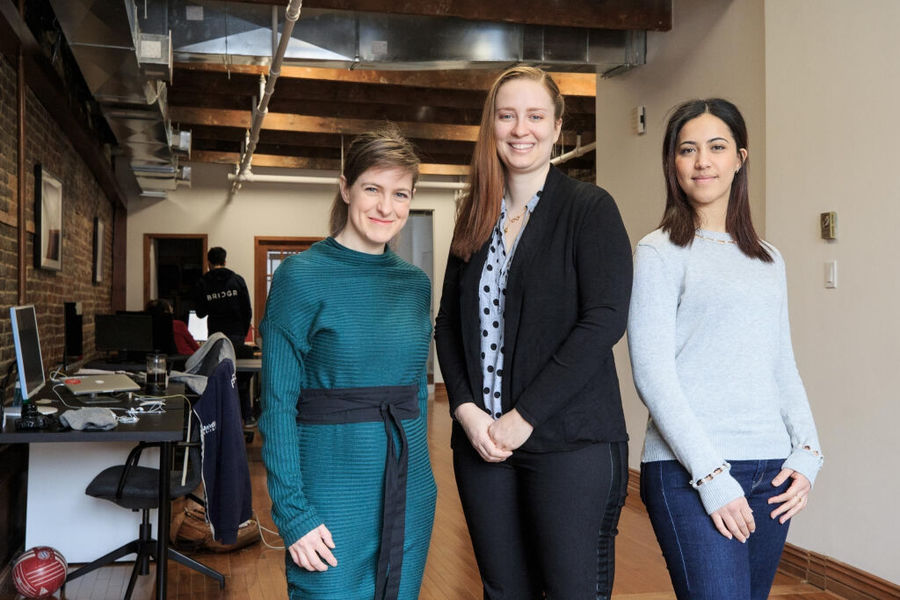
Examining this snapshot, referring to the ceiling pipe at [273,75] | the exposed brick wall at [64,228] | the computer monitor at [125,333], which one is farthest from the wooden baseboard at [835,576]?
the computer monitor at [125,333]

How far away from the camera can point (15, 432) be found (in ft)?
9.85

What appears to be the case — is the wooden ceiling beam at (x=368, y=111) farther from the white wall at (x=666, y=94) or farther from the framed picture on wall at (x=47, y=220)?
the white wall at (x=666, y=94)

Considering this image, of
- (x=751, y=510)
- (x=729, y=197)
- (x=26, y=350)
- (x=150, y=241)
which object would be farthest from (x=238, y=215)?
(x=751, y=510)

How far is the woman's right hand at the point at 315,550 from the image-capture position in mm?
1572

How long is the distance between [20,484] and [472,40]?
3618 mm

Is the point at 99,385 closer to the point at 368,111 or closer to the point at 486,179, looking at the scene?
the point at 486,179

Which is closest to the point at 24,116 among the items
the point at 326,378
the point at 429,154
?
the point at 326,378

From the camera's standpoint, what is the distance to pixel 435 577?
394 cm

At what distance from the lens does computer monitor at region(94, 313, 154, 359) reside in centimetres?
675

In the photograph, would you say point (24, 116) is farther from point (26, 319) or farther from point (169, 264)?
point (169, 264)

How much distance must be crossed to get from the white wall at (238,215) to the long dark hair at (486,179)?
10.0m

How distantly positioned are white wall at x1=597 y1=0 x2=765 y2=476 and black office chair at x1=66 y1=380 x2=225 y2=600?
2.67 meters

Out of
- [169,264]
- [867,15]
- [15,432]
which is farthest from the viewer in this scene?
[169,264]

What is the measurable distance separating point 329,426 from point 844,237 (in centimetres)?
274
